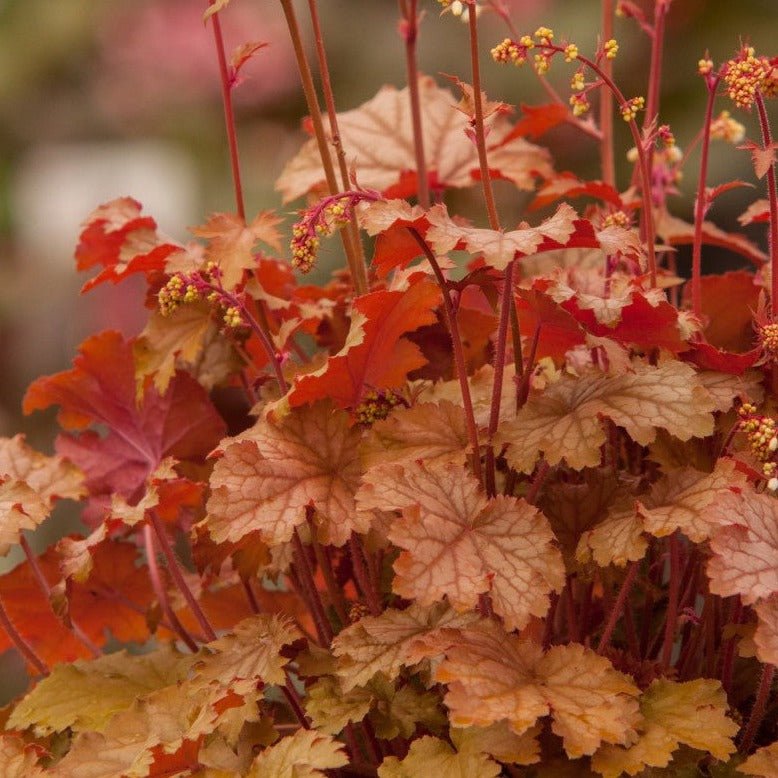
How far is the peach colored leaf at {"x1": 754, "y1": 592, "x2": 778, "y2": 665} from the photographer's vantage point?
0.70 meters

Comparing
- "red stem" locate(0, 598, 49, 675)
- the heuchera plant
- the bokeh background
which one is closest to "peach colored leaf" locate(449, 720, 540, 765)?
the heuchera plant

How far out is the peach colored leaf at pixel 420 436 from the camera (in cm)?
86

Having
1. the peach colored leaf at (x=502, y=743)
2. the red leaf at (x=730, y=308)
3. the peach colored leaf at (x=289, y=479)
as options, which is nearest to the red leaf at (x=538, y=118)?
the red leaf at (x=730, y=308)

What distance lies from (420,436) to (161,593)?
0.35 meters

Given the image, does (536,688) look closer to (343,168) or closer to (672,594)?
(672,594)

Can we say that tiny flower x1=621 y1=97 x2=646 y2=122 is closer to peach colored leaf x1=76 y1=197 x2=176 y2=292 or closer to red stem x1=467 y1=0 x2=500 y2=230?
red stem x1=467 y1=0 x2=500 y2=230

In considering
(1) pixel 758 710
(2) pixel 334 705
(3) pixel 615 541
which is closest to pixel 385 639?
(2) pixel 334 705

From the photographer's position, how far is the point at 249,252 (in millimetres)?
957

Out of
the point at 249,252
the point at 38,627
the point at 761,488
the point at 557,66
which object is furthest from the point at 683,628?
the point at 557,66

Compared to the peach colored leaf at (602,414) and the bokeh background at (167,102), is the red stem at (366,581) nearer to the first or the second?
the peach colored leaf at (602,414)

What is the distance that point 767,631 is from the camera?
71 cm

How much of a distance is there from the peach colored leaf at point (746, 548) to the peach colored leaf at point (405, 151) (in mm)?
546

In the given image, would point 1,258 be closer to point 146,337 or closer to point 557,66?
point 557,66

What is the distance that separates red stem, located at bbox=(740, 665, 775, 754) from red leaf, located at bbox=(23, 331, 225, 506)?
566mm
